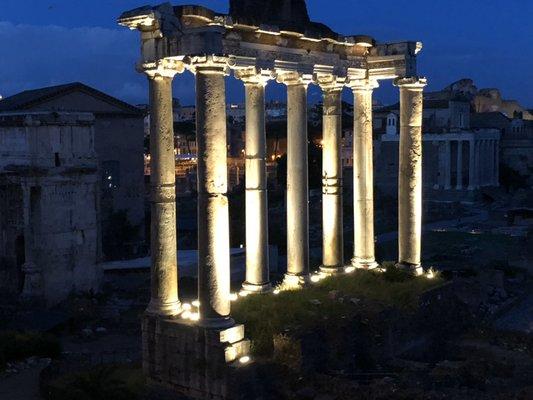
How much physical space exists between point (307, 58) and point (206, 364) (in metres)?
7.56

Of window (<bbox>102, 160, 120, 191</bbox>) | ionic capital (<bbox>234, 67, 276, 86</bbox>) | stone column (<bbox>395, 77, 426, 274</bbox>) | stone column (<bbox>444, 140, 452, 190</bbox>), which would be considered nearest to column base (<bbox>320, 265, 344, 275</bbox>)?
stone column (<bbox>395, 77, 426, 274</bbox>)

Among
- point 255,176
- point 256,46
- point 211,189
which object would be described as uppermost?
point 256,46

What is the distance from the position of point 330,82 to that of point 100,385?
9.10 meters

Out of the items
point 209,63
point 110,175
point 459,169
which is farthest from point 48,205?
point 459,169

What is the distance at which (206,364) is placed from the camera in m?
12.5

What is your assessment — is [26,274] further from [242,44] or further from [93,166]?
[242,44]

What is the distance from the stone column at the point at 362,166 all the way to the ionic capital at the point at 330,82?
3.36ft

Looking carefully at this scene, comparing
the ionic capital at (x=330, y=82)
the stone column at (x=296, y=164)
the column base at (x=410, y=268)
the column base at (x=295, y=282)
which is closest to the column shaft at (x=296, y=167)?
the stone column at (x=296, y=164)

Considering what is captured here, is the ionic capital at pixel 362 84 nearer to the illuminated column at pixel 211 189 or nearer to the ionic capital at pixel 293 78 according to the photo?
the ionic capital at pixel 293 78

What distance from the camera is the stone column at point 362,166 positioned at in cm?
1884

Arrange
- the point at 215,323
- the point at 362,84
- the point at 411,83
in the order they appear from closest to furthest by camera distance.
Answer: the point at 215,323
the point at 411,83
the point at 362,84

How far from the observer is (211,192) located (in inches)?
491

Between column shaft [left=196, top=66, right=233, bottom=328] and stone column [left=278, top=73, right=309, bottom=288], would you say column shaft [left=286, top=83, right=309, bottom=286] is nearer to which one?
stone column [left=278, top=73, right=309, bottom=288]

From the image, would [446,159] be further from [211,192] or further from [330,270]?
[211,192]
